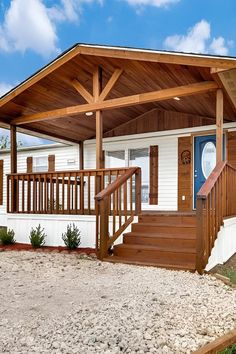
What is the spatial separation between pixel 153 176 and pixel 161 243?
369cm

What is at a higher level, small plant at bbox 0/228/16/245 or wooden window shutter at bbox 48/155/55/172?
wooden window shutter at bbox 48/155/55/172

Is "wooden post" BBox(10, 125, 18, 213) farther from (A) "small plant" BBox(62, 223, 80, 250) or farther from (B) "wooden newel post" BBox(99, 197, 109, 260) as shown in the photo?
(B) "wooden newel post" BBox(99, 197, 109, 260)

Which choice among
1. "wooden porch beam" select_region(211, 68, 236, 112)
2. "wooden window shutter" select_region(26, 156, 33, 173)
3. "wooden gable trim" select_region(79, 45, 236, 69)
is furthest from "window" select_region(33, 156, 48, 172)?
"wooden porch beam" select_region(211, 68, 236, 112)

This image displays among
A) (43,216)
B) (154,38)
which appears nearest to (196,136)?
(43,216)

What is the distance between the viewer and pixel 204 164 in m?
8.41

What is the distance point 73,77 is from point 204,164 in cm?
372

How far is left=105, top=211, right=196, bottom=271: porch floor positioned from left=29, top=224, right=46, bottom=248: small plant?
1.90 metres

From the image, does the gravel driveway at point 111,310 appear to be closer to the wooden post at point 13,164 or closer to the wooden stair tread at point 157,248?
the wooden stair tread at point 157,248

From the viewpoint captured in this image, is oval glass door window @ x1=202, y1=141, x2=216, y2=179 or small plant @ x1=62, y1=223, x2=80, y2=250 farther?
oval glass door window @ x1=202, y1=141, x2=216, y2=179

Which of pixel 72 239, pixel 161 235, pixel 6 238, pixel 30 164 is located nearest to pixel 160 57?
pixel 161 235

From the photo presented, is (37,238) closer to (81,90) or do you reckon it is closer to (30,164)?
(81,90)

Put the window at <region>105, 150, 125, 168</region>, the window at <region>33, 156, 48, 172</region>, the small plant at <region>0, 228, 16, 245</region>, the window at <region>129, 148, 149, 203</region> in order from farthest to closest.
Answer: the window at <region>33, 156, 48, 172</region> → the window at <region>105, 150, 125, 168</region> → the window at <region>129, 148, 149, 203</region> → the small plant at <region>0, 228, 16, 245</region>

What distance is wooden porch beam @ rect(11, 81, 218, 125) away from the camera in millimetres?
5805

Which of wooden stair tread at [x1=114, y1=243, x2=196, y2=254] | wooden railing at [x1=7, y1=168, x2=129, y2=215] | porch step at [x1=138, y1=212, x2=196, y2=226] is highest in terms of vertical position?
wooden railing at [x1=7, y1=168, x2=129, y2=215]
